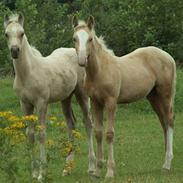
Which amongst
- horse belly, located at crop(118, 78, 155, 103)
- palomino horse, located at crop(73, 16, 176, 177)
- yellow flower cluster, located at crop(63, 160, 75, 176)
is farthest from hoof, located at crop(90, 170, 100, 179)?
horse belly, located at crop(118, 78, 155, 103)

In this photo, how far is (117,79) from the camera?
380 inches

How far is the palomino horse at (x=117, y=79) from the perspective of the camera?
941 centimetres

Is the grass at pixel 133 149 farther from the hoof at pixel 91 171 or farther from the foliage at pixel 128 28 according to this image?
the foliage at pixel 128 28

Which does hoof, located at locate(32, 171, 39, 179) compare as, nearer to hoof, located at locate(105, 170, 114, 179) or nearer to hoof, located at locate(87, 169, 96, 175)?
hoof, located at locate(105, 170, 114, 179)

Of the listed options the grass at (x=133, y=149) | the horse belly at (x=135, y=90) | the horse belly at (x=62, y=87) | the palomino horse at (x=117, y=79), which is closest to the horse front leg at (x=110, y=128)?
the palomino horse at (x=117, y=79)

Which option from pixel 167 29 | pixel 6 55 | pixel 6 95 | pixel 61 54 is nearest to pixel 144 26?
pixel 167 29

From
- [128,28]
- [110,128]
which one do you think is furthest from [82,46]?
[128,28]

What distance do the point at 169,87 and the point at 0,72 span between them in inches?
677

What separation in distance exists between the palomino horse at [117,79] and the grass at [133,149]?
0.50 m

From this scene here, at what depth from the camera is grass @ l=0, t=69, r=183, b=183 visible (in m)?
9.45

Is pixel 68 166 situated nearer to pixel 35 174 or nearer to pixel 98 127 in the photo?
pixel 35 174

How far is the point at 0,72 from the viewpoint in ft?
88.2

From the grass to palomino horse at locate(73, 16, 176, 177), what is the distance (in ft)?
1.65

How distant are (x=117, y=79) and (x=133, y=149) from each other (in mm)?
3328
